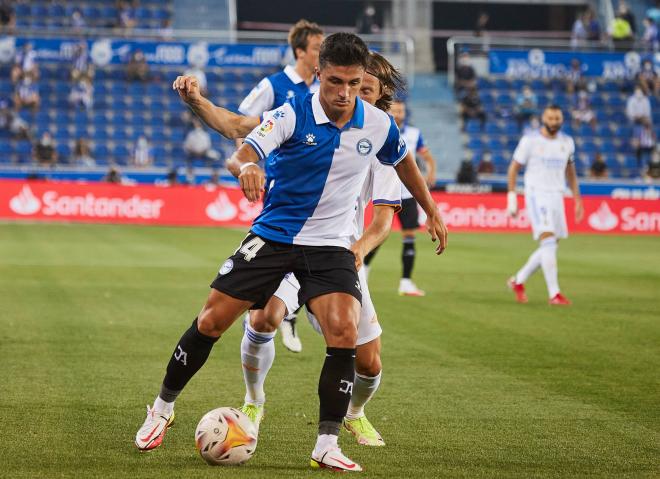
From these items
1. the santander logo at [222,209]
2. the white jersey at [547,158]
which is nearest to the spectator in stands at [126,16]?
the santander logo at [222,209]

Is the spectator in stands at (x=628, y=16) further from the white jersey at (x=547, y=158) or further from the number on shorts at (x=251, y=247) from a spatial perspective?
the number on shorts at (x=251, y=247)

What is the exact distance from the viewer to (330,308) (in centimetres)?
558

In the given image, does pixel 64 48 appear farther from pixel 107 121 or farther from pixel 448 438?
pixel 448 438

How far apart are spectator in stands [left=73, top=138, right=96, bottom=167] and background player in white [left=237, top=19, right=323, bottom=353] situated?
2469 cm

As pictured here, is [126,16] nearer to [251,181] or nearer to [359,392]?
[359,392]

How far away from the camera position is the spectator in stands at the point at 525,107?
35.6 m

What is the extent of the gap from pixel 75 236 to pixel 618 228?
1393 centimetres

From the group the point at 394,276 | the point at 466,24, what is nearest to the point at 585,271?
the point at 394,276

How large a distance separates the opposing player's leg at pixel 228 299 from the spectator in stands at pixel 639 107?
32.0 metres

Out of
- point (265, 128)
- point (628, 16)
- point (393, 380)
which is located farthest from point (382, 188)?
point (628, 16)

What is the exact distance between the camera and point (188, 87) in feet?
18.9

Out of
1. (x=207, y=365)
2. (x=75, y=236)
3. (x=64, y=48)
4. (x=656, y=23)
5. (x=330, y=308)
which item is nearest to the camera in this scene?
(x=330, y=308)

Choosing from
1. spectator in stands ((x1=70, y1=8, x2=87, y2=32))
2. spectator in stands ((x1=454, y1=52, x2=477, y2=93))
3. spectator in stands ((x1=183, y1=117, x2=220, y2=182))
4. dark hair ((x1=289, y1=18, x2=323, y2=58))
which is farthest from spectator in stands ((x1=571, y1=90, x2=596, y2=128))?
dark hair ((x1=289, y1=18, x2=323, y2=58))

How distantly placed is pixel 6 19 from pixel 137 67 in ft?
15.0
